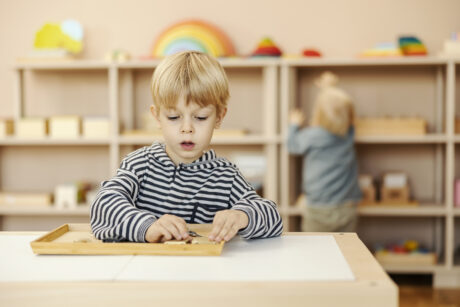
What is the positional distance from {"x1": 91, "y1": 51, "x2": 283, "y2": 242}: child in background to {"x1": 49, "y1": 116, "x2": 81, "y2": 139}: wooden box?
2303 millimetres

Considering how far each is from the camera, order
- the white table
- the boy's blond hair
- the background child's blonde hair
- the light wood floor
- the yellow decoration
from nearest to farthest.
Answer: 1. the white table
2. the boy's blond hair
3. the light wood floor
4. the background child's blonde hair
5. the yellow decoration

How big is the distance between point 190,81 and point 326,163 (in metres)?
2.20

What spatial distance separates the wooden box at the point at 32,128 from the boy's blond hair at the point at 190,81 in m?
2.49

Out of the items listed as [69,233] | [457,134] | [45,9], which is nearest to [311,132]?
[457,134]

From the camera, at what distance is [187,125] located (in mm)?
1271

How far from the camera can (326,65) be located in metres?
3.67

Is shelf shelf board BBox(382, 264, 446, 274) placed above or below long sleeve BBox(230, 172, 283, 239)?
below

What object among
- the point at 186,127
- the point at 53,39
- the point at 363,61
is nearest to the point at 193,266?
the point at 186,127

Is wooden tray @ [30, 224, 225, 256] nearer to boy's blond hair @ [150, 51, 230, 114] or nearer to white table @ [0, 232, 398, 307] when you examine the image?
white table @ [0, 232, 398, 307]

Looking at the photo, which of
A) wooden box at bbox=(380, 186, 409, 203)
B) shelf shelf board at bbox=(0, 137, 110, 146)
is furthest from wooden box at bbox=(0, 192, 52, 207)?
wooden box at bbox=(380, 186, 409, 203)

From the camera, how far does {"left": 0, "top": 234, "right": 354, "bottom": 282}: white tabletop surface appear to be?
2.76ft

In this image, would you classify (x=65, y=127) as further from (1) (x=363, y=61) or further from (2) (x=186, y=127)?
(2) (x=186, y=127)

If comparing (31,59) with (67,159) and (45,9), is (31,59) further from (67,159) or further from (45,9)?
(67,159)

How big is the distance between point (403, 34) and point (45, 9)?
2209 millimetres
